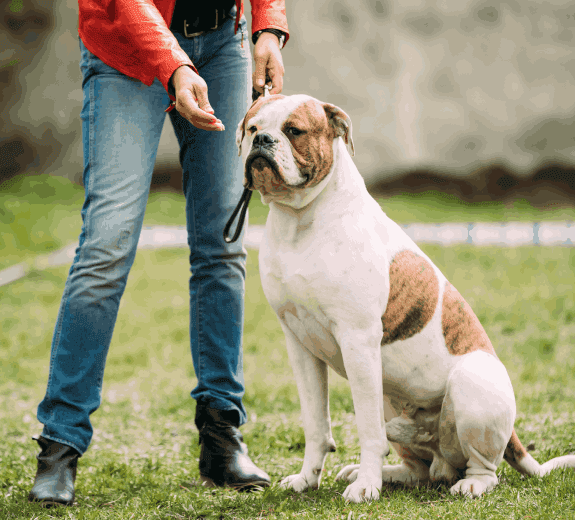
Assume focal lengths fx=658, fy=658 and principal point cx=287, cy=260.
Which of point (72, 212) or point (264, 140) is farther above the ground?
point (264, 140)

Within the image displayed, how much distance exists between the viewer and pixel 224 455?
2.65 meters

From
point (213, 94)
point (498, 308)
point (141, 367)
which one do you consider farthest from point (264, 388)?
point (498, 308)

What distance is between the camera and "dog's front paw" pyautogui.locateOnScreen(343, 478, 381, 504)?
2145 millimetres

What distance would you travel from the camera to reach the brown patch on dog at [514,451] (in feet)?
7.85

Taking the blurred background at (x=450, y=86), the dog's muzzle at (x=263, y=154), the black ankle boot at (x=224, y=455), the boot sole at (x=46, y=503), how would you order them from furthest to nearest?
the blurred background at (x=450, y=86), the black ankle boot at (x=224, y=455), the boot sole at (x=46, y=503), the dog's muzzle at (x=263, y=154)

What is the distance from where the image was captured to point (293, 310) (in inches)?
89.0

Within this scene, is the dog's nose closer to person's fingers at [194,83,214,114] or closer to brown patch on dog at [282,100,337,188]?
brown patch on dog at [282,100,337,188]

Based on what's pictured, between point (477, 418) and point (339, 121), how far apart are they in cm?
109

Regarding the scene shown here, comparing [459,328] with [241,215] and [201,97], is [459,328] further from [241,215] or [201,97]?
[201,97]

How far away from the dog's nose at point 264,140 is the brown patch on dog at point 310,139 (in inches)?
2.3

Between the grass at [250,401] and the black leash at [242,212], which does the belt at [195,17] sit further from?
the grass at [250,401]

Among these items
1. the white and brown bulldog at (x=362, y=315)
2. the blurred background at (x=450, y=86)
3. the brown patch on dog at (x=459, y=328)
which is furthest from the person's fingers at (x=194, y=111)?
the blurred background at (x=450, y=86)

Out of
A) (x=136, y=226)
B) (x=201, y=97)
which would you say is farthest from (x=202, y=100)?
(x=136, y=226)

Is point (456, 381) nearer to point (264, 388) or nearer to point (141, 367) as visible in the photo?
point (264, 388)
